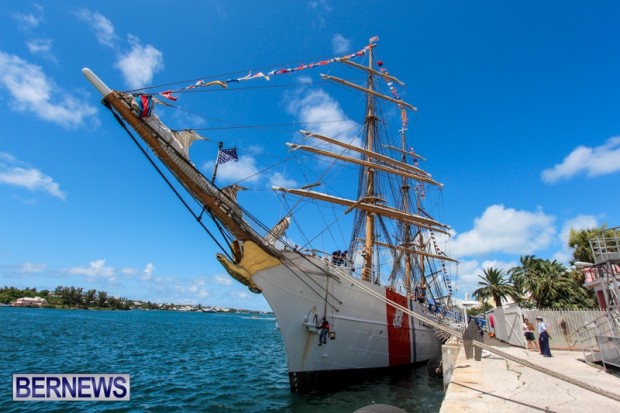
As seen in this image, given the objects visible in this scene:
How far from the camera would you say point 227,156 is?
9.95 meters

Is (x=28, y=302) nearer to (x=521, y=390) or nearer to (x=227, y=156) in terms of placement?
(x=227, y=156)

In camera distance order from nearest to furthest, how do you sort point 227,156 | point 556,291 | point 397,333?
point 227,156 → point 397,333 → point 556,291

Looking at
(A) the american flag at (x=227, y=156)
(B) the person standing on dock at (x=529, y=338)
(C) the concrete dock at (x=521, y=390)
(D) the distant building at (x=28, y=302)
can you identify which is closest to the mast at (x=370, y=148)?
(B) the person standing on dock at (x=529, y=338)

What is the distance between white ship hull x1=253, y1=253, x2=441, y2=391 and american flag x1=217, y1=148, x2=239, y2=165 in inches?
173

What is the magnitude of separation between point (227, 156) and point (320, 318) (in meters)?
6.99

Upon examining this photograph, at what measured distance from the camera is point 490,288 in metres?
39.3

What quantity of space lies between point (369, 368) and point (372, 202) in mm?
9890

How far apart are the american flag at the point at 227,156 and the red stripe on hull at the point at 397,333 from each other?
972 cm

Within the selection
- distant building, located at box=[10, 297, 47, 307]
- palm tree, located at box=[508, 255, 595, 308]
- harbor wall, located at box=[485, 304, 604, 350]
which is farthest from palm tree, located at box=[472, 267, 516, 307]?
distant building, located at box=[10, 297, 47, 307]

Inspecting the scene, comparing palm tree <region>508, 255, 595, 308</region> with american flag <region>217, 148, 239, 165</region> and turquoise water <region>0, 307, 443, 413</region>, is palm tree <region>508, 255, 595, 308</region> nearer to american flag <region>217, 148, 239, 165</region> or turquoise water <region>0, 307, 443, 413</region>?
turquoise water <region>0, 307, 443, 413</region>

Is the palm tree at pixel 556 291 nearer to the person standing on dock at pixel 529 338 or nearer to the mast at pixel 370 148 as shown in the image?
the person standing on dock at pixel 529 338

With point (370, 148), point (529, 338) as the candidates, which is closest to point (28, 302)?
point (370, 148)

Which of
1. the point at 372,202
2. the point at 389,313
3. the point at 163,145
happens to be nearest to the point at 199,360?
the point at 389,313

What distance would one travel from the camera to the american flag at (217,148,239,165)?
390 inches
